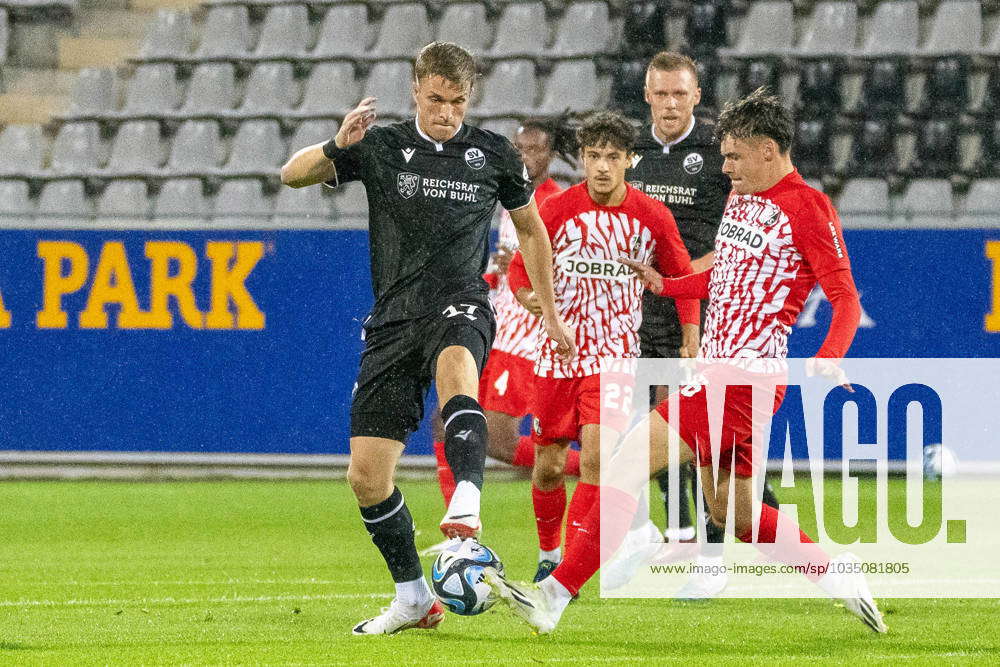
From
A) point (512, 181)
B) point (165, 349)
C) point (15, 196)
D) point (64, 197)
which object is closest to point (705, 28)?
point (165, 349)

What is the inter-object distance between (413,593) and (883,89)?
8.83m

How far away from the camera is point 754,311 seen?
5.67m

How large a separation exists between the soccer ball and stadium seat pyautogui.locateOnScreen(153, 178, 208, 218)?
900 cm

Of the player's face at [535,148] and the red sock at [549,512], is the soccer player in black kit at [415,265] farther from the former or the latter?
the player's face at [535,148]

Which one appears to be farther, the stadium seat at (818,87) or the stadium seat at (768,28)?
the stadium seat at (768,28)

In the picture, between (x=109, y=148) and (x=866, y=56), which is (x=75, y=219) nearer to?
(x=109, y=148)

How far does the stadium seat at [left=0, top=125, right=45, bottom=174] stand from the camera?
14.5 metres

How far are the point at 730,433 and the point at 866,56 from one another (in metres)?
8.35

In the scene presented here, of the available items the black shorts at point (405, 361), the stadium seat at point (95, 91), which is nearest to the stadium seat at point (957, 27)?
the stadium seat at point (95, 91)

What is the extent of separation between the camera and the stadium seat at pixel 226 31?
1498cm

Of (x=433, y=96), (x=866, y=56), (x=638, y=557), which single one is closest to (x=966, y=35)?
(x=866, y=56)

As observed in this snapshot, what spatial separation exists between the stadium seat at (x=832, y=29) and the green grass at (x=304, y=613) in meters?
5.77

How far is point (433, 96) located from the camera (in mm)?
5605

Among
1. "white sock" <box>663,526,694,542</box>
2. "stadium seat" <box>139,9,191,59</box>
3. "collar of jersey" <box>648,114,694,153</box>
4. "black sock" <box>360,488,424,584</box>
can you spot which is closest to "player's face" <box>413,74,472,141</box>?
"black sock" <box>360,488,424,584</box>
